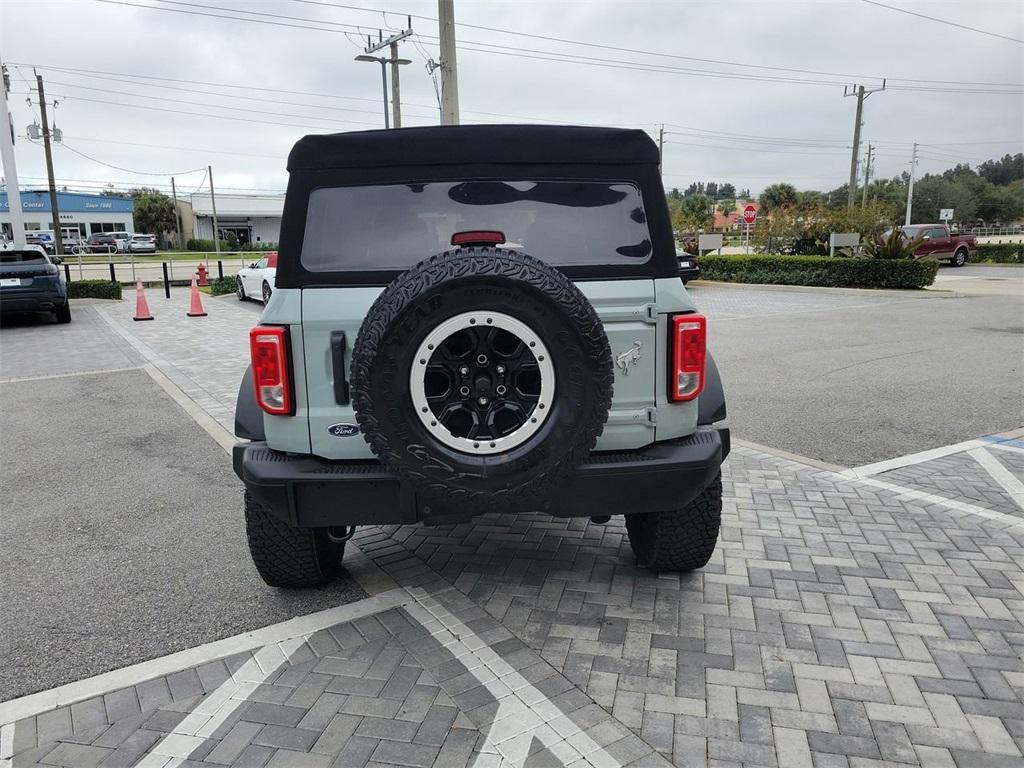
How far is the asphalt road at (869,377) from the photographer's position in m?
6.50

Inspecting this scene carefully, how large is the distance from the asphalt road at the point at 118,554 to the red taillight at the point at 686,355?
1.88 meters

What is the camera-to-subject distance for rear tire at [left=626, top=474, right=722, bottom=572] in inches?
142

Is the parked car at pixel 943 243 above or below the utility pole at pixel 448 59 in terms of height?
below

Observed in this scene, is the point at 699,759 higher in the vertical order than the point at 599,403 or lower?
lower

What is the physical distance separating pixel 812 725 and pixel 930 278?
20835 mm

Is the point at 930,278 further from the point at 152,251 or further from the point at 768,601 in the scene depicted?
the point at 152,251

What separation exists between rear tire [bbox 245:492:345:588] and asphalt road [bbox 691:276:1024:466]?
4032mm

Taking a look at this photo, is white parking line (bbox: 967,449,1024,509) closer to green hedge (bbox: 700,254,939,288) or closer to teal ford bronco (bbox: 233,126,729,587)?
teal ford bronco (bbox: 233,126,729,587)

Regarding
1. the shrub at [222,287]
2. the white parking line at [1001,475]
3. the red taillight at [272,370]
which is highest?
the red taillight at [272,370]

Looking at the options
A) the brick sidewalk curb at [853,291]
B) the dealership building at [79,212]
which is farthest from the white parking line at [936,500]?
the dealership building at [79,212]

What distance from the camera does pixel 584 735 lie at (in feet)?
8.52

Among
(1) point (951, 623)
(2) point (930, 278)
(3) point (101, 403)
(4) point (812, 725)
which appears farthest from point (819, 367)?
(2) point (930, 278)

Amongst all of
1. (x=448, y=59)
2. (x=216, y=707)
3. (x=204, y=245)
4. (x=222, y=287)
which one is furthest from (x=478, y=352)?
(x=204, y=245)

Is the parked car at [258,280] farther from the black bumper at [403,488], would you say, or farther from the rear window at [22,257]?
the black bumper at [403,488]
